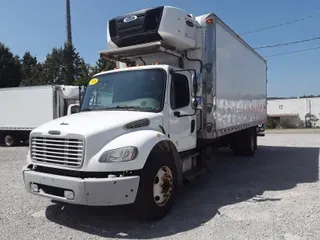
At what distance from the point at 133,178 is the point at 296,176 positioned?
5.30m

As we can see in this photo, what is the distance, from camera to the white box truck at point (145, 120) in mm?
4344

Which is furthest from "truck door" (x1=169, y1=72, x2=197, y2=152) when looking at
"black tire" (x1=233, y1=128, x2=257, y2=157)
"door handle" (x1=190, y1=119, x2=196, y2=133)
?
"black tire" (x1=233, y1=128, x2=257, y2=157)

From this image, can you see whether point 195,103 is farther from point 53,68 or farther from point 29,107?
point 53,68

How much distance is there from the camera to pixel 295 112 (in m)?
49.9

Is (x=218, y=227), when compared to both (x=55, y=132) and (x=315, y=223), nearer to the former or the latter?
(x=315, y=223)

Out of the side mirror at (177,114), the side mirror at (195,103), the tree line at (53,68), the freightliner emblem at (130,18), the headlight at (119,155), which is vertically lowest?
the headlight at (119,155)

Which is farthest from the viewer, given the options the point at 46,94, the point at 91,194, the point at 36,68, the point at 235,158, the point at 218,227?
the point at 36,68

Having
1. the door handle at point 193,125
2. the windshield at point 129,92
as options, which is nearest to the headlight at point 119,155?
the windshield at point 129,92

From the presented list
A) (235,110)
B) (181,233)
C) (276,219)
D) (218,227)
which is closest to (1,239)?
(181,233)

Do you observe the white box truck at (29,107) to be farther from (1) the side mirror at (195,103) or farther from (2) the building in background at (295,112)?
(2) the building in background at (295,112)

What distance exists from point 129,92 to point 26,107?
13.1m

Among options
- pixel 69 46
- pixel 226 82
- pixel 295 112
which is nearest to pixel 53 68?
pixel 69 46

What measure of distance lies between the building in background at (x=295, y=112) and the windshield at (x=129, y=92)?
138 feet

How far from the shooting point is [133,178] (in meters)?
4.30
